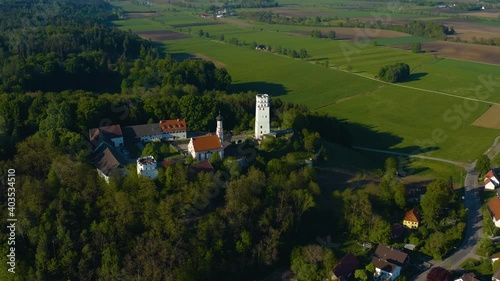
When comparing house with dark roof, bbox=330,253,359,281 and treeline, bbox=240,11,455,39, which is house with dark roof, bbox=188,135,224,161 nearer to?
house with dark roof, bbox=330,253,359,281

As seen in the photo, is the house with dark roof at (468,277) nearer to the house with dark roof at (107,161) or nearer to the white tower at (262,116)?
the white tower at (262,116)

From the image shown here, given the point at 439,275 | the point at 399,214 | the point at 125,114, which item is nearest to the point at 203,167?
the point at 125,114

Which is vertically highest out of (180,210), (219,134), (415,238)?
(219,134)

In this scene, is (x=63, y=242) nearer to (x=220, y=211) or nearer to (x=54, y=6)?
(x=220, y=211)

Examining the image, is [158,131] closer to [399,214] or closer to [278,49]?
[399,214]

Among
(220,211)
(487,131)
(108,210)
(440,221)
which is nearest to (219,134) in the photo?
(220,211)

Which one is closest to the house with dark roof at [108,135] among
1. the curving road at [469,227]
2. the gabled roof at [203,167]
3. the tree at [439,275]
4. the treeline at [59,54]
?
the gabled roof at [203,167]
